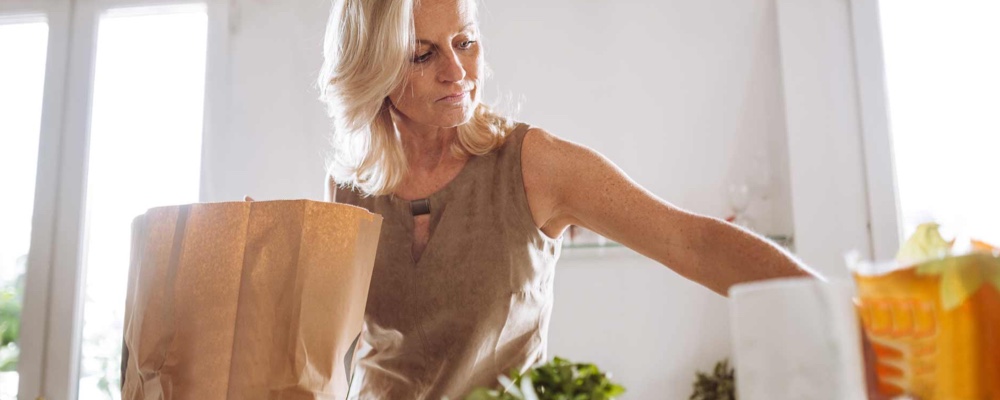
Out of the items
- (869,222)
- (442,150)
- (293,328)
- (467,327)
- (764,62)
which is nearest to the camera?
(293,328)

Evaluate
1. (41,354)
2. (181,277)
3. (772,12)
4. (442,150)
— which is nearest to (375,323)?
(442,150)

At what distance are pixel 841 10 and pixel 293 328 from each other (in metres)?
2.16

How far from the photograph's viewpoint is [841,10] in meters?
2.41

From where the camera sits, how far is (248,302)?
0.68 m

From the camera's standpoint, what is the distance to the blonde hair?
1.03 metres

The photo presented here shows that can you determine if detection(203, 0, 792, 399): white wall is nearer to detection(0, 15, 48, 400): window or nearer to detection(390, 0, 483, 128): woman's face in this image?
detection(0, 15, 48, 400): window

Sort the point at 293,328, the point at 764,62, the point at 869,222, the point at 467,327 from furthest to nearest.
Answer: the point at 764,62 → the point at 869,222 → the point at 467,327 → the point at 293,328

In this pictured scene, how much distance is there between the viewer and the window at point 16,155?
2.70 m

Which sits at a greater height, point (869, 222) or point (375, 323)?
point (869, 222)

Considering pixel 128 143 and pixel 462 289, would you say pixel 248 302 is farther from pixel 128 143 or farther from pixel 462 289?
pixel 128 143

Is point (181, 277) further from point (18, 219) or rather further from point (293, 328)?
point (18, 219)

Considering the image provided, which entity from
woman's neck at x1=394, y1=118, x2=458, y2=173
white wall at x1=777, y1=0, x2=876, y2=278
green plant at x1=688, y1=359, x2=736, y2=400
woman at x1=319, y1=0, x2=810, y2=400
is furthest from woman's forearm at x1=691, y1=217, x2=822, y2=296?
white wall at x1=777, y1=0, x2=876, y2=278

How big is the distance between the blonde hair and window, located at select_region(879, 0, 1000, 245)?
1.54 meters

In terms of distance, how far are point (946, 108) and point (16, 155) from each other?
9.10 feet
